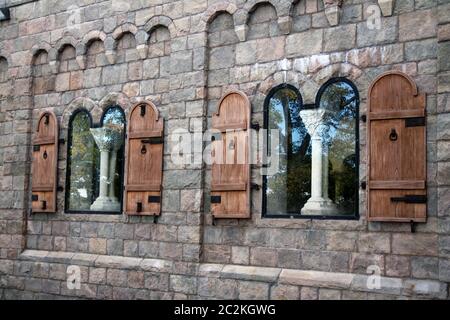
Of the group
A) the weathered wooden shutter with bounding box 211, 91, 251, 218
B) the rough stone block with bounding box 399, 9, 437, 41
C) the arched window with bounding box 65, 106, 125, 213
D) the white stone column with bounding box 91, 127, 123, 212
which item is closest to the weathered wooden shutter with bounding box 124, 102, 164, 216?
the arched window with bounding box 65, 106, 125, 213

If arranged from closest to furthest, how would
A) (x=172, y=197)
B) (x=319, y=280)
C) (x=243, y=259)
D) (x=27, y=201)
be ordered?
(x=319, y=280) → (x=243, y=259) → (x=172, y=197) → (x=27, y=201)

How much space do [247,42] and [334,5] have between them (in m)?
1.16

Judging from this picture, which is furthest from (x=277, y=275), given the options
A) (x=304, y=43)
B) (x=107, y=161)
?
(x=107, y=161)

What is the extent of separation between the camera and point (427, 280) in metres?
5.86

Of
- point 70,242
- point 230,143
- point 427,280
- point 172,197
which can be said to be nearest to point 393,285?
point 427,280

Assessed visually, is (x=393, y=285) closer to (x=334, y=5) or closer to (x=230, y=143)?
(x=230, y=143)

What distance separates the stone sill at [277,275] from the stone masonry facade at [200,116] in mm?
14

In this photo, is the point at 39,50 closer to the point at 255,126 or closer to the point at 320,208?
the point at 255,126

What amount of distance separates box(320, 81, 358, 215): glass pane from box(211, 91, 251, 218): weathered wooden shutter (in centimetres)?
92

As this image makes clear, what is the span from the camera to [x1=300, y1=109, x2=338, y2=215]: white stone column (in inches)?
263

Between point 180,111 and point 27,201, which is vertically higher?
point 180,111

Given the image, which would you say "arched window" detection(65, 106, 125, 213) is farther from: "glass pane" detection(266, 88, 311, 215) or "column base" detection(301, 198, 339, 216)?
"column base" detection(301, 198, 339, 216)

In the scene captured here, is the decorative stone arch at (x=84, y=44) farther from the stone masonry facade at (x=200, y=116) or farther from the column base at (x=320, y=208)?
the column base at (x=320, y=208)

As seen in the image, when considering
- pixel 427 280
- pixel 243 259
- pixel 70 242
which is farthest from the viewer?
pixel 70 242
